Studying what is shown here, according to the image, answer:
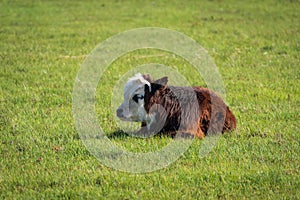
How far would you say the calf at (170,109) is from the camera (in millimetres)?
7406

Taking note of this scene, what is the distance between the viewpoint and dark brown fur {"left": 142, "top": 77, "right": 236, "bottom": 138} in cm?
748

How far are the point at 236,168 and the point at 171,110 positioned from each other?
4.89ft

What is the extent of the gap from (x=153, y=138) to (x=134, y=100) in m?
0.61

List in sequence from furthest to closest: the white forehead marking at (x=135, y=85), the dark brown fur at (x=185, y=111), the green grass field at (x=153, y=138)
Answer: the dark brown fur at (x=185, y=111) → the white forehead marking at (x=135, y=85) → the green grass field at (x=153, y=138)

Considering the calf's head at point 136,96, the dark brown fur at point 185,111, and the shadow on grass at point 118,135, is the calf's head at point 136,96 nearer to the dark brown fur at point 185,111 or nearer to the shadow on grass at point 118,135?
the dark brown fur at point 185,111

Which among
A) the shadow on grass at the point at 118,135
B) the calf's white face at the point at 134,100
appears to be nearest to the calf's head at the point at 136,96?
the calf's white face at the point at 134,100

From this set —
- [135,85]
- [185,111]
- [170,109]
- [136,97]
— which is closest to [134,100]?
[136,97]

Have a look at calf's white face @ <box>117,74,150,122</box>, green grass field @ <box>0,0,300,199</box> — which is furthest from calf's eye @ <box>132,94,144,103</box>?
green grass field @ <box>0,0,300,199</box>

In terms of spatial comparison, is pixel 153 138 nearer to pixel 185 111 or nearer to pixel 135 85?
pixel 185 111

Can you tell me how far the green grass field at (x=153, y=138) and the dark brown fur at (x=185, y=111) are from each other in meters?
0.25

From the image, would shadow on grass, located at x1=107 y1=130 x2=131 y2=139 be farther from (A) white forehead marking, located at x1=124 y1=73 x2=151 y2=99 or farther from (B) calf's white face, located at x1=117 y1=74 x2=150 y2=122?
(A) white forehead marking, located at x1=124 y1=73 x2=151 y2=99

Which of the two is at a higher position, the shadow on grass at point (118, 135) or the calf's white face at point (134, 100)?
the calf's white face at point (134, 100)

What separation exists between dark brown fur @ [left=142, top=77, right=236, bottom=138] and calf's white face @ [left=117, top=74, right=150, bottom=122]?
0.08 metres

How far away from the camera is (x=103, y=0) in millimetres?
23172
